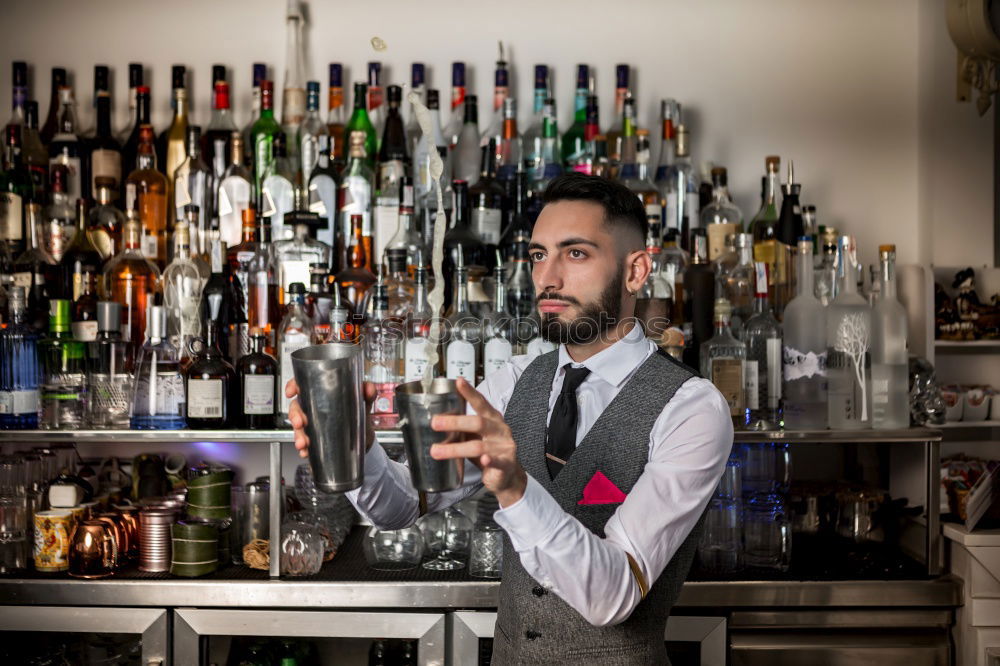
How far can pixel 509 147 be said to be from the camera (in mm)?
2312

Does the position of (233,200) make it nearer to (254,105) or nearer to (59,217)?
(254,105)

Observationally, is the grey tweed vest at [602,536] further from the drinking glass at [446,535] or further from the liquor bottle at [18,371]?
the liquor bottle at [18,371]

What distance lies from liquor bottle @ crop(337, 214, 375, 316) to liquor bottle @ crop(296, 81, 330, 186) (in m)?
0.19

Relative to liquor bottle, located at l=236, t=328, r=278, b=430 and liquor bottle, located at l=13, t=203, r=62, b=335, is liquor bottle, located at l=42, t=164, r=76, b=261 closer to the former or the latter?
liquor bottle, located at l=13, t=203, r=62, b=335

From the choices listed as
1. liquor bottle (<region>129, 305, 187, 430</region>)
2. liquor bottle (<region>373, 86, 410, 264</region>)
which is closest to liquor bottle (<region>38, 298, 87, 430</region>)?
liquor bottle (<region>129, 305, 187, 430</region>)

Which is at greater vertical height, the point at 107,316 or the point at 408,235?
the point at 408,235

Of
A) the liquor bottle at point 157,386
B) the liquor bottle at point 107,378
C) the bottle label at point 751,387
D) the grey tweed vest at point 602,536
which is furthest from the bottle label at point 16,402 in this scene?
the bottle label at point 751,387

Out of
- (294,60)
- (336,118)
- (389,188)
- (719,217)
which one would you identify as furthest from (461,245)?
(294,60)

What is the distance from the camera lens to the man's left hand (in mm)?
914

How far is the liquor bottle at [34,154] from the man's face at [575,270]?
5.23 feet

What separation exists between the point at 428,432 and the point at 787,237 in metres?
1.66

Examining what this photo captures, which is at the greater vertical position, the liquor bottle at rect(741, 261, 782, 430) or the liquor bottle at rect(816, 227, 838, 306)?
the liquor bottle at rect(816, 227, 838, 306)

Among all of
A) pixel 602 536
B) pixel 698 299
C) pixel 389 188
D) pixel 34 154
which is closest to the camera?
pixel 602 536

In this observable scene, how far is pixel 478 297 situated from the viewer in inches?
83.5
